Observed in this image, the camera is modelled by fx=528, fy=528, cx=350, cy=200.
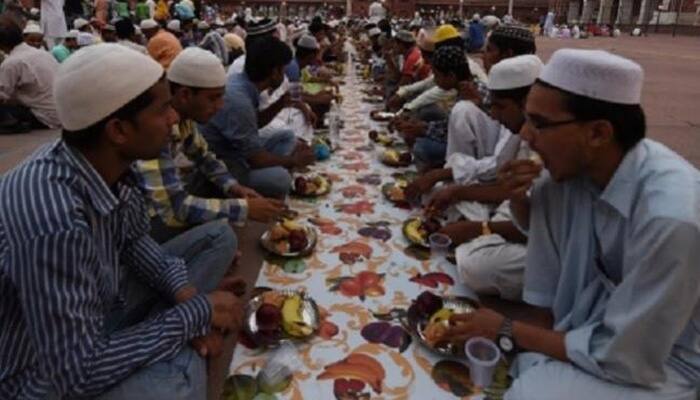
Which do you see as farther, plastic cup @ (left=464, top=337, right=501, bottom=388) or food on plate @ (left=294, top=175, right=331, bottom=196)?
food on plate @ (left=294, top=175, right=331, bottom=196)

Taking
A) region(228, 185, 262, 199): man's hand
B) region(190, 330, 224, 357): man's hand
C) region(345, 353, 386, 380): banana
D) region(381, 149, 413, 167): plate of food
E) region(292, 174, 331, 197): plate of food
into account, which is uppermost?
region(190, 330, 224, 357): man's hand

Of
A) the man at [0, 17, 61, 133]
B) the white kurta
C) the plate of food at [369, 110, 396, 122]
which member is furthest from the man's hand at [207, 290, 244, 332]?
the white kurta

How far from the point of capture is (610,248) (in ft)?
4.85

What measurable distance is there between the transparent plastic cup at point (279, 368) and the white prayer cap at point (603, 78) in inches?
50.1

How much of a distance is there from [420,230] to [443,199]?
28 cm

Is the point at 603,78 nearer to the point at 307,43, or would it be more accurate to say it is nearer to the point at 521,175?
the point at 521,175

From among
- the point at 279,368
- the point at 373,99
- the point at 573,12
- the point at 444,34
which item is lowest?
the point at 573,12

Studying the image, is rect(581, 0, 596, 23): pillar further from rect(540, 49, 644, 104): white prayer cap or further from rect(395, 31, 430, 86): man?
rect(540, 49, 644, 104): white prayer cap

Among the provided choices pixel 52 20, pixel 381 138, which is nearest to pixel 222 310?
pixel 381 138

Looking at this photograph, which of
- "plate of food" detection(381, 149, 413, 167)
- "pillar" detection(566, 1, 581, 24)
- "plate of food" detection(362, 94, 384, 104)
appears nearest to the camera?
"plate of food" detection(381, 149, 413, 167)

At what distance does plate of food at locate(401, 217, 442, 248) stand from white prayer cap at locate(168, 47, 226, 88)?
1289 millimetres

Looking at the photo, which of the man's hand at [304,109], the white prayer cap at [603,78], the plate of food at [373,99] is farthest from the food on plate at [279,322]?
the plate of food at [373,99]

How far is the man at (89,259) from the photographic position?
3.77 ft

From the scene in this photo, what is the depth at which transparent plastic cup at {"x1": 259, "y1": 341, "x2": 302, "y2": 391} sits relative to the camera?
182 centimetres
